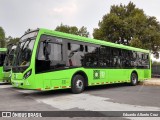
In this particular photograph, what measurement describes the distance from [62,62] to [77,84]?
1637mm

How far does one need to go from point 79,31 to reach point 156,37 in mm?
22209

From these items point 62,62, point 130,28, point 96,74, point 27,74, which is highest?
point 130,28

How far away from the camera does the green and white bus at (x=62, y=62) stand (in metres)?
11.0

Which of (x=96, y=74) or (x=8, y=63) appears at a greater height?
(x=8, y=63)

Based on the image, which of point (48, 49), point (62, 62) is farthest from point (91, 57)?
point (48, 49)

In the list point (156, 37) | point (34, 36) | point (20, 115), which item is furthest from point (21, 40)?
point (156, 37)

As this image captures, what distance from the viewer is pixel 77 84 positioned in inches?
510

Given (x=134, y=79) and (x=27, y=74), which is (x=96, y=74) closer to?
(x=27, y=74)

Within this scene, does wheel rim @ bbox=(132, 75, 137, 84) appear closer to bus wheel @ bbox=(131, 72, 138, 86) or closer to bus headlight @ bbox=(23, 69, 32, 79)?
bus wheel @ bbox=(131, 72, 138, 86)

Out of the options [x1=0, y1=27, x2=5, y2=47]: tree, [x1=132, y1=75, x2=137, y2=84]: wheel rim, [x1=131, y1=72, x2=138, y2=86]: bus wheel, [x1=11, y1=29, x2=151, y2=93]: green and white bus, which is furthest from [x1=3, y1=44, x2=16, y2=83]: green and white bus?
[x1=0, y1=27, x2=5, y2=47]: tree

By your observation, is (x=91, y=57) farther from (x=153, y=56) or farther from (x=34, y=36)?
(x=153, y=56)

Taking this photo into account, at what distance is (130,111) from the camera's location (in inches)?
324

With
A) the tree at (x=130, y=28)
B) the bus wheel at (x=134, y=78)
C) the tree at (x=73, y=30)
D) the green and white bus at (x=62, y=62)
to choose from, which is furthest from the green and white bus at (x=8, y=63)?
the tree at (x=73, y=30)

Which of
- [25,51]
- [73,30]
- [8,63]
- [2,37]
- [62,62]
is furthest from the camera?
[2,37]
